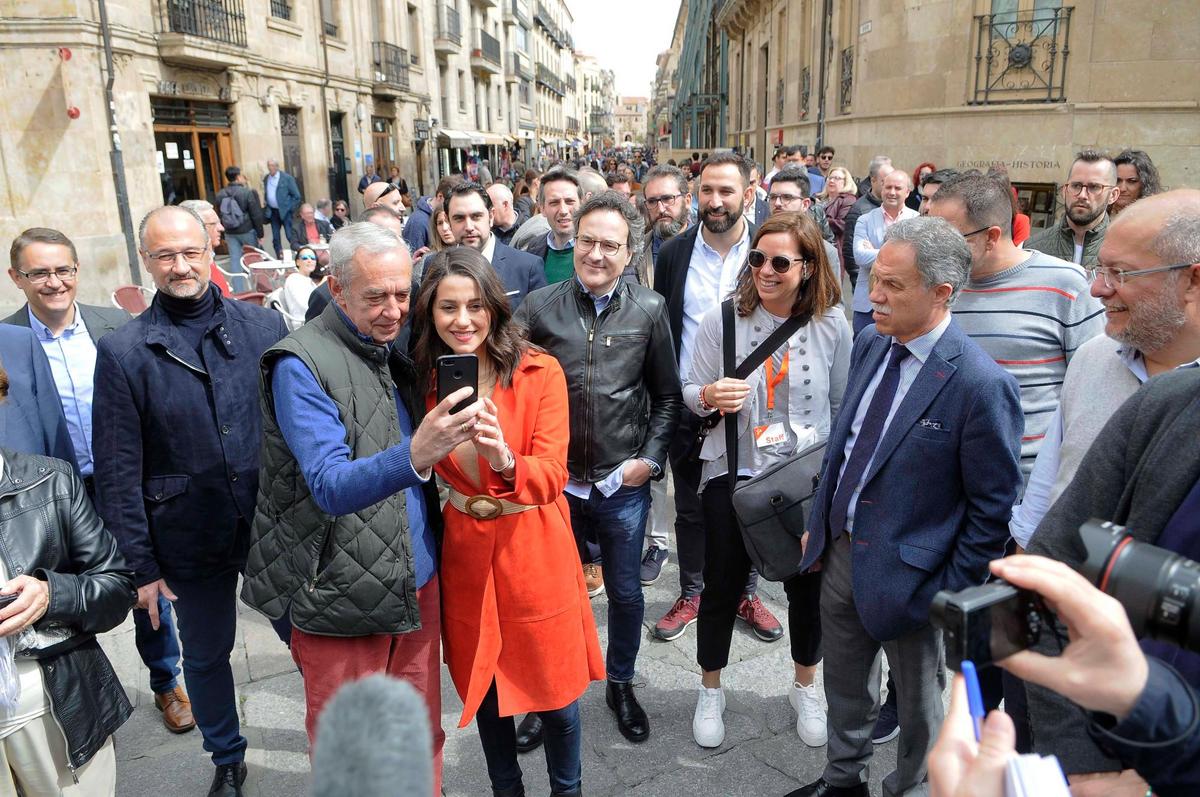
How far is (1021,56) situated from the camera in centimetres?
1077

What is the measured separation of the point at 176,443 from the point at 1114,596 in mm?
2621

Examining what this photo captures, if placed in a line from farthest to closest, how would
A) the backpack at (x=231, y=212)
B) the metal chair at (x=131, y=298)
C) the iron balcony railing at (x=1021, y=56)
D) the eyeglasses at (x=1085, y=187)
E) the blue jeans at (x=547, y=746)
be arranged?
the backpack at (x=231, y=212) → the iron balcony railing at (x=1021, y=56) → the metal chair at (x=131, y=298) → the eyeglasses at (x=1085, y=187) → the blue jeans at (x=547, y=746)

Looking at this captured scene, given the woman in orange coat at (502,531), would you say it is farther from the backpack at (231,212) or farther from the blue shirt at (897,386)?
the backpack at (231,212)

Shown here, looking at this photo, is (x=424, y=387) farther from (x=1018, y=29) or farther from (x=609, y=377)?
(x=1018, y=29)

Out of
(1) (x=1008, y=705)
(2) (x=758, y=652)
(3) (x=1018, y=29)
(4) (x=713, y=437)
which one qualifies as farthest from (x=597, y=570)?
(3) (x=1018, y=29)

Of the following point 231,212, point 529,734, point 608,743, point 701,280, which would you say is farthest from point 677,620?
point 231,212

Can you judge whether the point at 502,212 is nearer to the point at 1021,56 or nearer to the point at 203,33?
the point at 1021,56

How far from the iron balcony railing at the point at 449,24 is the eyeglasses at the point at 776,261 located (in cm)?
3258

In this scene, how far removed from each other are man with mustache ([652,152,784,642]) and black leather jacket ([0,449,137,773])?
229 centimetres

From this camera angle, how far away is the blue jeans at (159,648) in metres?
3.19

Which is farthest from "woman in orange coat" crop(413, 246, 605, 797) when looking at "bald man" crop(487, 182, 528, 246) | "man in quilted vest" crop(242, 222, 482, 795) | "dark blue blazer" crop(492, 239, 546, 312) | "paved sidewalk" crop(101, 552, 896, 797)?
"bald man" crop(487, 182, 528, 246)

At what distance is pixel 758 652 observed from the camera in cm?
369

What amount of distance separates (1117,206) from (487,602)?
5235mm

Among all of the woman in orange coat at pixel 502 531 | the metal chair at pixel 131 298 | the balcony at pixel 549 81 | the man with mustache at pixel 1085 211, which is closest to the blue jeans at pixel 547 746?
the woman in orange coat at pixel 502 531
